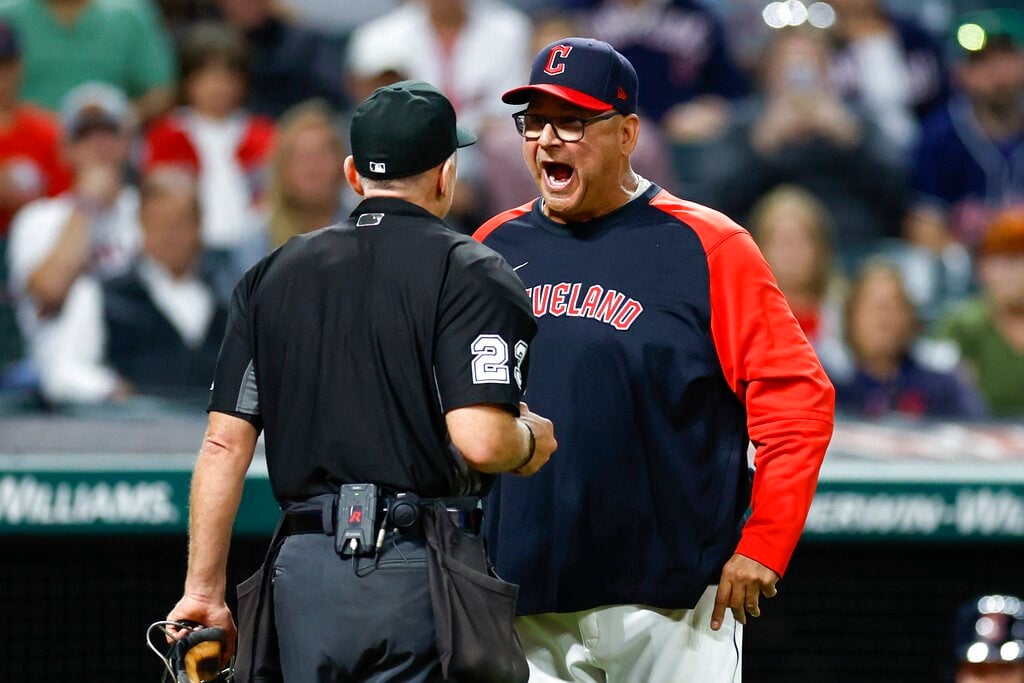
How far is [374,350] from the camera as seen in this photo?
274 centimetres

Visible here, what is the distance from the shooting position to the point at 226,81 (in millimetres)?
7414

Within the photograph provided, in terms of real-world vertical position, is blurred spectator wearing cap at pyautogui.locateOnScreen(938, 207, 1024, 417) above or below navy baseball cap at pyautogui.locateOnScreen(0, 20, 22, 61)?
below

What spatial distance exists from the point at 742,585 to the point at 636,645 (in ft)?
0.97

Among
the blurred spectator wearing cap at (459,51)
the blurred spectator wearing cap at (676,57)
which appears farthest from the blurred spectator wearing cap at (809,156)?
the blurred spectator wearing cap at (459,51)

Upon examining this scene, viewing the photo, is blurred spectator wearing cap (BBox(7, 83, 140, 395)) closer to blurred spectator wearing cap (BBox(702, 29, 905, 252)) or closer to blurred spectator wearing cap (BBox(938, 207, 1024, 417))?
blurred spectator wearing cap (BBox(702, 29, 905, 252))

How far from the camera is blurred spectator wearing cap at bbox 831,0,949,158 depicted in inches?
322

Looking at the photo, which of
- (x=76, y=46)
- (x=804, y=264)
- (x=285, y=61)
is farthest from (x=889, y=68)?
(x=76, y=46)

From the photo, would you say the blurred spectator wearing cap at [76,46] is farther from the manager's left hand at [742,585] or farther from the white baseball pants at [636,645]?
the manager's left hand at [742,585]

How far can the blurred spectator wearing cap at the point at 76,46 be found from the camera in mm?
7461

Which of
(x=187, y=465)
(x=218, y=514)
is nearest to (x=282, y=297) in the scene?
(x=218, y=514)

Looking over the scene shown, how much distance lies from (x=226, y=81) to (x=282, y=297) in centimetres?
484

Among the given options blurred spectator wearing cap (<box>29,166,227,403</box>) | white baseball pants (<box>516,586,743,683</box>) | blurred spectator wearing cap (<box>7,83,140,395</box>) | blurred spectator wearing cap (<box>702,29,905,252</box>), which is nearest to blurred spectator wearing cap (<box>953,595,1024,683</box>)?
white baseball pants (<box>516,586,743,683</box>)

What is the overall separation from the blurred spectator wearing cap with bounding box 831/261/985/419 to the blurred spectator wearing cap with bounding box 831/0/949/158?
1889 mm

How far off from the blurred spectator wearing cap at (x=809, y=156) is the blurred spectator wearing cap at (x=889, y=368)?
0.99 metres
